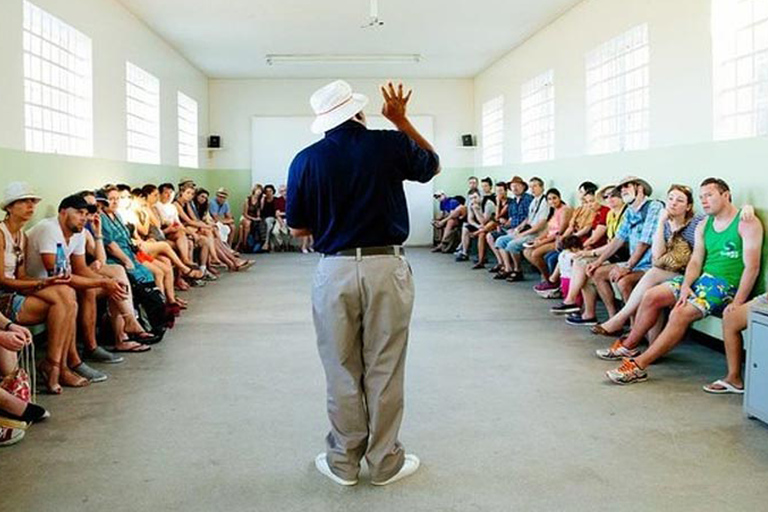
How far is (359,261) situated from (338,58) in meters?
8.99

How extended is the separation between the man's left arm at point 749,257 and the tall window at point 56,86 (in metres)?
5.02

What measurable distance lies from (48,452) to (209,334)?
2.52 metres

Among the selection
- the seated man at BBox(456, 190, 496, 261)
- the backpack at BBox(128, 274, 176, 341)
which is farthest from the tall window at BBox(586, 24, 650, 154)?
the backpack at BBox(128, 274, 176, 341)

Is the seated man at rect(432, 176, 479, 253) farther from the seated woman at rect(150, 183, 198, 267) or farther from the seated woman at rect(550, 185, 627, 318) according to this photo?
the seated woman at rect(550, 185, 627, 318)

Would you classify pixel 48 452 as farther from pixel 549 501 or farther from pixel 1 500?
pixel 549 501

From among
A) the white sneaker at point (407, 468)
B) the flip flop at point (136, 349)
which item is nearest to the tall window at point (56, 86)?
the flip flop at point (136, 349)

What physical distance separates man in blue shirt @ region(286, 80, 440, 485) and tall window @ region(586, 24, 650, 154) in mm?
4484

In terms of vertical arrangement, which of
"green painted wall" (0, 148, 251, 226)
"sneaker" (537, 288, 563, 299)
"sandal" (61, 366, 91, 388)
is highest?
"green painted wall" (0, 148, 251, 226)

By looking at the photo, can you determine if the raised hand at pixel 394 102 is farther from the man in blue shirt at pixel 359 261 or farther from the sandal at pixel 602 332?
the sandal at pixel 602 332

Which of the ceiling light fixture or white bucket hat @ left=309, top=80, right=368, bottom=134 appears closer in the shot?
white bucket hat @ left=309, top=80, right=368, bottom=134

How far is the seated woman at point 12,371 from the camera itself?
11.2 feet

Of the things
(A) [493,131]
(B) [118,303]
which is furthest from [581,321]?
(A) [493,131]

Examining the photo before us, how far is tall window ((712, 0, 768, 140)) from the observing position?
16.1 feet

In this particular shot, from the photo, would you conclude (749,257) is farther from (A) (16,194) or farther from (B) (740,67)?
(A) (16,194)
